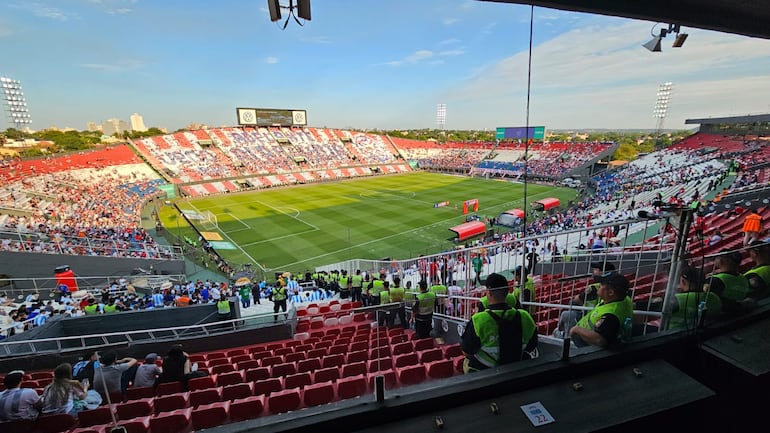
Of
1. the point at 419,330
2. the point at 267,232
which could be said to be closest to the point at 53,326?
the point at 419,330

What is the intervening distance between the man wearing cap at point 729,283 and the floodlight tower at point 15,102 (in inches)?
3315

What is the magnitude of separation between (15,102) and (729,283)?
85.6 metres

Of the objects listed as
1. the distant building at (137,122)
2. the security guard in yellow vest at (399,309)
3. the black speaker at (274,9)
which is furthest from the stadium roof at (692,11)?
the distant building at (137,122)

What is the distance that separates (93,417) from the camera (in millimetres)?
3635

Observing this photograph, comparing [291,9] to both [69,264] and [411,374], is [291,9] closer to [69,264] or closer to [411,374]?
[411,374]

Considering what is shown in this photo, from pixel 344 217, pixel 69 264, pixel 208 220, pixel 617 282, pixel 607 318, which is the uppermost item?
pixel 617 282

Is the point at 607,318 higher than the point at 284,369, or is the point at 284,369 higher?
the point at 607,318

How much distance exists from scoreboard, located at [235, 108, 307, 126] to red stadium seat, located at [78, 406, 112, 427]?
6624cm

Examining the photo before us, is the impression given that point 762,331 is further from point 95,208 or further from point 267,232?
point 95,208

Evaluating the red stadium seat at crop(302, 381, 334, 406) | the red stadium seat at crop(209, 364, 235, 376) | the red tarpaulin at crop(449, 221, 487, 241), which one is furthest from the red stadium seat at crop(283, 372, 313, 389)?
the red tarpaulin at crop(449, 221, 487, 241)

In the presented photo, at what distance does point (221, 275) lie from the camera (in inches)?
777

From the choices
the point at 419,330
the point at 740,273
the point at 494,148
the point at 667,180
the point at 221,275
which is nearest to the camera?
the point at 740,273

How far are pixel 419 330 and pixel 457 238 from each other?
1858 cm

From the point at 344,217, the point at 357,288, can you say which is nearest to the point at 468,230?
the point at 344,217
